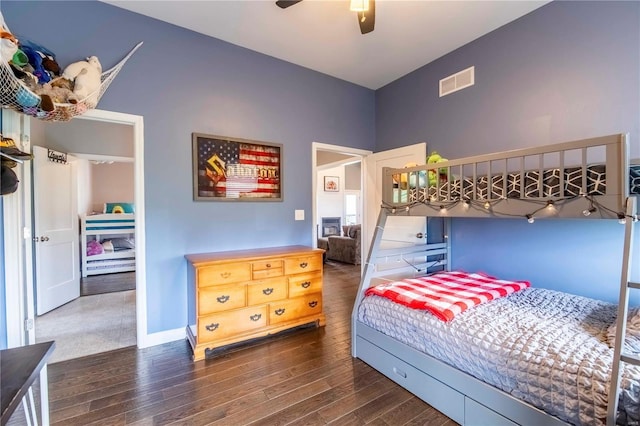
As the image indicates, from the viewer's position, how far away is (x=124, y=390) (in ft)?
6.29

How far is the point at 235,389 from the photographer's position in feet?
6.37

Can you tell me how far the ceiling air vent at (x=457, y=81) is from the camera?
115 inches

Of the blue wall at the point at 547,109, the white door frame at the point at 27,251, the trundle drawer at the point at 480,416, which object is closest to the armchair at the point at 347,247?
the blue wall at the point at 547,109

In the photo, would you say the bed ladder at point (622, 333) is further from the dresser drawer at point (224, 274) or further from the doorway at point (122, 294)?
the doorway at point (122, 294)

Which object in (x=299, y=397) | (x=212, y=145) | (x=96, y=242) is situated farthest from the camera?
(x=96, y=242)

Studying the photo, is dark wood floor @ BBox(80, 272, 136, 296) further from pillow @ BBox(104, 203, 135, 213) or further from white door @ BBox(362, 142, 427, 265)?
A: white door @ BBox(362, 142, 427, 265)

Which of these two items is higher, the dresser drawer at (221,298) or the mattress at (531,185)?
the mattress at (531,185)

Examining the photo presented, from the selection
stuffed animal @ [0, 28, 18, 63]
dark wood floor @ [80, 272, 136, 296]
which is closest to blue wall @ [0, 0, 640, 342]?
stuffed animal @ [0, 28, 18, 63]

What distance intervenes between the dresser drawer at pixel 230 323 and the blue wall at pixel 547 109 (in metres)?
2.19

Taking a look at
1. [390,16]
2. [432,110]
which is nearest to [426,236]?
[432,110]

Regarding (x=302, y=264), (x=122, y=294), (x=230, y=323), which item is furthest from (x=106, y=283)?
(x=302, y=264)

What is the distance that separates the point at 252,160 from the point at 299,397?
2252 mm

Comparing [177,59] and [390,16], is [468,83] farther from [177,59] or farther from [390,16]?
[177,59]

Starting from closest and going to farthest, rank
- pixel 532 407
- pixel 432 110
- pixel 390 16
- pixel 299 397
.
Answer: pixel 532 407 < pixel 299 397 < pixel 390 16 < pixel 432 110
